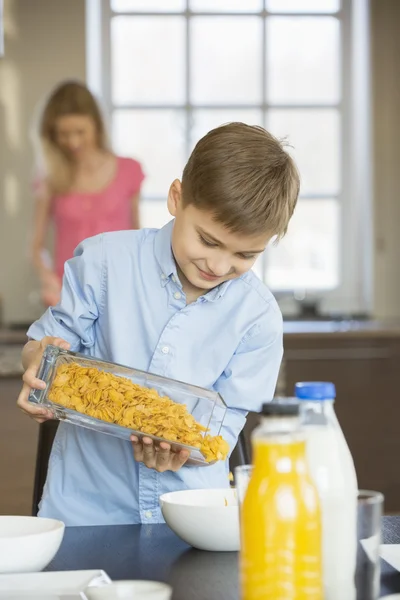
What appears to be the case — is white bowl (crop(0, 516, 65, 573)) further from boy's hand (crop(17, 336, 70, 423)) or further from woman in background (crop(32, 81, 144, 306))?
woman in background (crop(32, 81, 144, 306))

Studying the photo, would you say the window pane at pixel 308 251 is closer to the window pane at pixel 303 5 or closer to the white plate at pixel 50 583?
the window pane at pixel 303 5

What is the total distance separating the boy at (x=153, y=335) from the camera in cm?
146

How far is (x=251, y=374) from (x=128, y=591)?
0.68 metres

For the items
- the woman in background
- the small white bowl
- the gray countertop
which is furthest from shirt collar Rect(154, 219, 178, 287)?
the woman in background

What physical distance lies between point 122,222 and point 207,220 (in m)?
2.54

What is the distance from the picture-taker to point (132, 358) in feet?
4.90

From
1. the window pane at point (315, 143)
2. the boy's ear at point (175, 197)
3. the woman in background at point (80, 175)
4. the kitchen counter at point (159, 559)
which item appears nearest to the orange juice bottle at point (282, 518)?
the kitchen counter at point (159, 559)

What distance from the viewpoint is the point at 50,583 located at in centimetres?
96

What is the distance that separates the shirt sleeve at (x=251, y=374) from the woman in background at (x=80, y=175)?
2.26 m

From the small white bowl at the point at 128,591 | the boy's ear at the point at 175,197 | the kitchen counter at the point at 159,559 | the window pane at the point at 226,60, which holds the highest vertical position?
the window pane at the point at 226,60

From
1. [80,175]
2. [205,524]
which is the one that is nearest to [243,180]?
[205,524]

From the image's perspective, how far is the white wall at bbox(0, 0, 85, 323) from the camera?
15.2 feet

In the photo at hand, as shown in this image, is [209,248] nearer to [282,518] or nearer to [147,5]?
[282,518]

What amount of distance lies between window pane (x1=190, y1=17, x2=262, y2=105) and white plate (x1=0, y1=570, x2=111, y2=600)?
13.2ft
